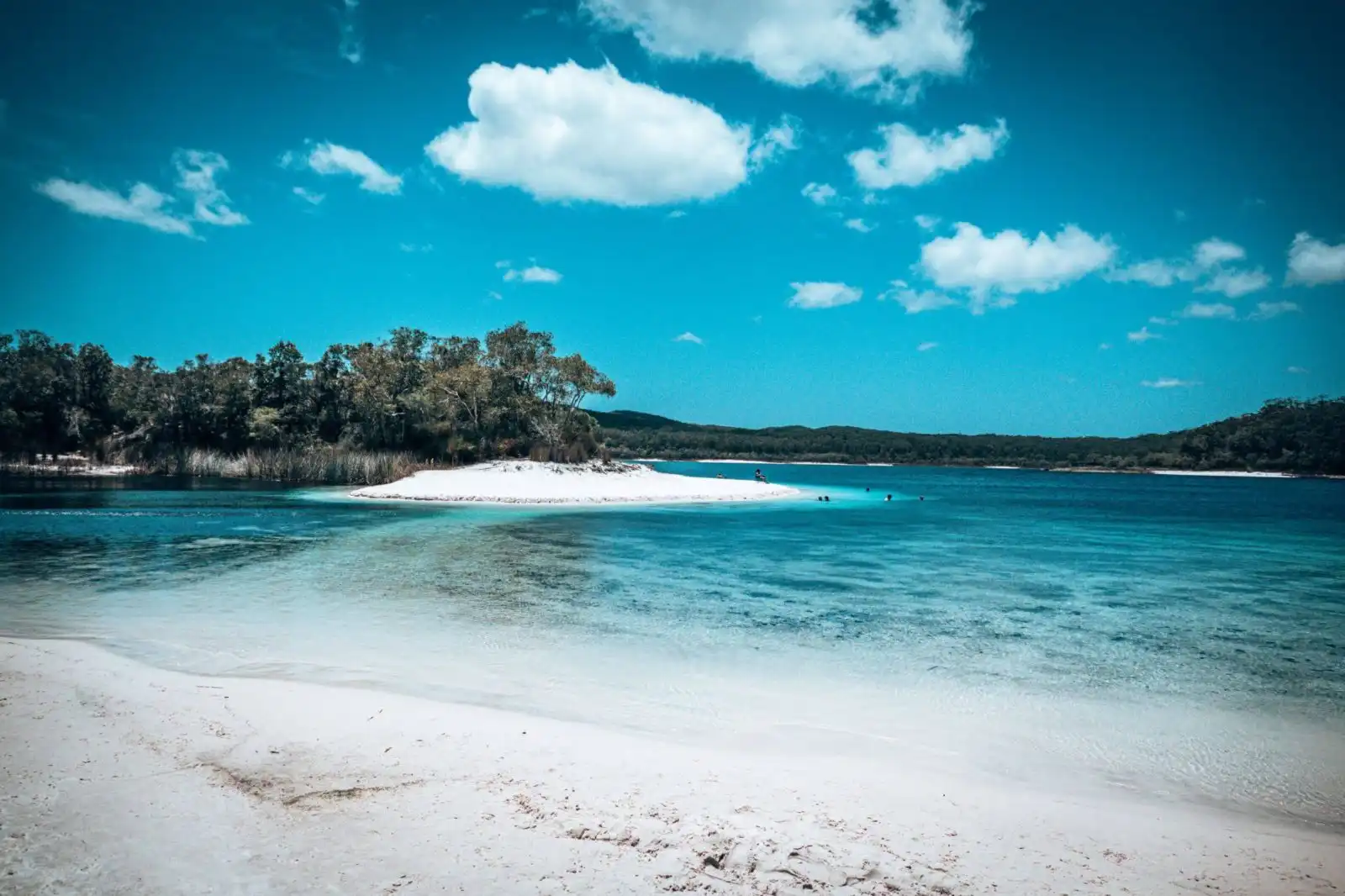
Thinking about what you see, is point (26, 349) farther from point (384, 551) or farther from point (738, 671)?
point (738, 671)

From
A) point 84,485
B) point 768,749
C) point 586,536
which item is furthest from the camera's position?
point 84,485

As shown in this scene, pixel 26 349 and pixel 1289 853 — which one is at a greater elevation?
pixel 26 349

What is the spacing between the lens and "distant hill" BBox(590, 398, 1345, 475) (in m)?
107

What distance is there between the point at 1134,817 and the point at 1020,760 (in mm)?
1074

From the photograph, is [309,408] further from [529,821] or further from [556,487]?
[529,821]

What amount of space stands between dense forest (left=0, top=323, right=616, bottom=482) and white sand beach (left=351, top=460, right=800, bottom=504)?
10.2 feet

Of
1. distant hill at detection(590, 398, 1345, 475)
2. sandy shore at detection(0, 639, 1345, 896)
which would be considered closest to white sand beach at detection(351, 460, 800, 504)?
sandy shore at detection(0, 639, 1345, 896)

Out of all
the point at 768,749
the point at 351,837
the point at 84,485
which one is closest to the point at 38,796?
the point at 351,837

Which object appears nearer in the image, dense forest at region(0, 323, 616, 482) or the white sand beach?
the white sand beach

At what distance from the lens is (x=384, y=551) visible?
18.0 meters

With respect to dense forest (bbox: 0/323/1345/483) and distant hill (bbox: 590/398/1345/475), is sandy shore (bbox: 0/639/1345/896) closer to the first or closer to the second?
dense forest (bbox: 0/323/1345/483)

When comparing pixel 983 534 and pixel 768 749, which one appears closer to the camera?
pixel 768 749

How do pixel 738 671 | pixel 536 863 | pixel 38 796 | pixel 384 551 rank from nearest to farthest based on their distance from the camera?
pixel 536 863
pixel 38 796
pixel 738 671
pixel 384 551

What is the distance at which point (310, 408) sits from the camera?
176ft
